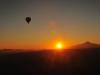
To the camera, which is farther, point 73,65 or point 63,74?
point 73,65

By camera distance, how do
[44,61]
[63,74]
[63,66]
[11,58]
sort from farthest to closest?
[11,58], [44,61], [63,66], [63,74]

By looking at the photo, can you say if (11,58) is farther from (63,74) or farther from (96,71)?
(96,71)

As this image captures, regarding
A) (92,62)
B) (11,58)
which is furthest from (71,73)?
(11,58)

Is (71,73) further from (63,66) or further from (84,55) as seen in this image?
(84,55)

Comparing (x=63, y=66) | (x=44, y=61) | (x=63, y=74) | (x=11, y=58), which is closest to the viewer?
(x=63, y=74)

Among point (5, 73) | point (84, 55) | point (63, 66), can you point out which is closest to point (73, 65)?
point (63, 66)

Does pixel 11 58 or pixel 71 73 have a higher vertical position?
pixel 11 58
